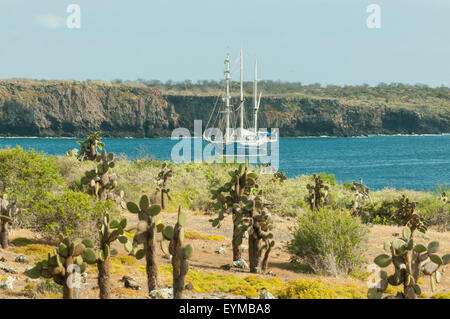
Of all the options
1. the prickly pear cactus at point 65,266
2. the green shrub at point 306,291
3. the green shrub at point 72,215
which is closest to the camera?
the prickly pear cactus at point 65,266

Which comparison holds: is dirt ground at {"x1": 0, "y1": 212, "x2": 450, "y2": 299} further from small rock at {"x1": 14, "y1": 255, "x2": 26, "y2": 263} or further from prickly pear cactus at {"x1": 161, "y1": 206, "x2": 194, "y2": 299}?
prickly pear cactus at {"x1": 161, "y1": 206, "x2": 194, "y2": 299}

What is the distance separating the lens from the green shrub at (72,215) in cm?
1267

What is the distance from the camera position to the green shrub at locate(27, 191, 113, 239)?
1267cm

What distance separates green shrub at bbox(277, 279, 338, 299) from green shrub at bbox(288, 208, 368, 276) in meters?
3.29

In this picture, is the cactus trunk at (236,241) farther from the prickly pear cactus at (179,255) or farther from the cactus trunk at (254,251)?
the prickly pear cactus at (179,255)

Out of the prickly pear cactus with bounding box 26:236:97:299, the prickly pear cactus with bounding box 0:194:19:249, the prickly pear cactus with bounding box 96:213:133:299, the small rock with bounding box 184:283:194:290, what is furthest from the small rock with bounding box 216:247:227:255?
the prickly pear cactus with bounding box 26:236:97:299

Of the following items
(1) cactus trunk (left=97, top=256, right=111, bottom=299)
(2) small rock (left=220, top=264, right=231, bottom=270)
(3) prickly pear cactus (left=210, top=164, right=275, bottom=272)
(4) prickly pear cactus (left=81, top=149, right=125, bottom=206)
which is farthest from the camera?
(4) prickly pear cactus (left=81, top=149, right=125, bottom=206)

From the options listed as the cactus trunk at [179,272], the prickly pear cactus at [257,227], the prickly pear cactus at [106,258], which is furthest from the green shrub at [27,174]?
the cactus trunk at [179,272]

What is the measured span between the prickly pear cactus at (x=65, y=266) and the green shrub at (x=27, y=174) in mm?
8577

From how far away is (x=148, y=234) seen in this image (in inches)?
375
